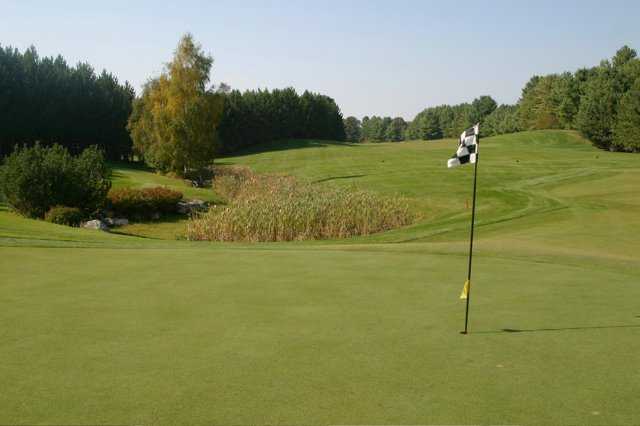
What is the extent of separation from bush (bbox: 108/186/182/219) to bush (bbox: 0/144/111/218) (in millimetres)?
3673

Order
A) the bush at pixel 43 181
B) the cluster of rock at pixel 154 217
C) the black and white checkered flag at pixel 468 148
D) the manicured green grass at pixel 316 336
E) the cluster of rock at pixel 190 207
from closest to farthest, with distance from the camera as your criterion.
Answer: the manicured green grass at pixel 316 336
the black and white checkered flag at pixel 468 148
the bush at pixel 43 181
the cluster of rock at pixel 154 217
the cluster of rock at pixel 190 207

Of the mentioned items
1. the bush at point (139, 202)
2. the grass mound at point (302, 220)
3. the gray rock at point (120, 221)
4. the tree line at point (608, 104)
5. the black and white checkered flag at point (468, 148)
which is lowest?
the gray rock at point (120, 221)

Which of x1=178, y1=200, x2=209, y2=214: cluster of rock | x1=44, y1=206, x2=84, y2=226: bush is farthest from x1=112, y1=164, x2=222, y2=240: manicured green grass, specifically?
x1=44, y1=206, x2=84, y2=226: bush

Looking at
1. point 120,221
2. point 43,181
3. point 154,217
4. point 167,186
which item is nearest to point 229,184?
point 167,186

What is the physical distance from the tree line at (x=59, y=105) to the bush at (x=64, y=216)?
38.6 metres

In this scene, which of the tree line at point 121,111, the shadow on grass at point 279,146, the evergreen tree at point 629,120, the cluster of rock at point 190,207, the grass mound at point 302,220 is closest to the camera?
the grass mound at point 302,220

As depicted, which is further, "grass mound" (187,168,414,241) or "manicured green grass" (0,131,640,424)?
"grass mound" (187,168,414,241)

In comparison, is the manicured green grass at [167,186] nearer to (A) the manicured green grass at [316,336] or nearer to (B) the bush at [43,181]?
(B) the bush at [43,181]

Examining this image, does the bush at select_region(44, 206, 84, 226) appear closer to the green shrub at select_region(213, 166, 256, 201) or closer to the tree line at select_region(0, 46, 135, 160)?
the green shrub at select_region(213, 166, 256, 201)

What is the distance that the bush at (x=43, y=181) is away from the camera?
26953 mm

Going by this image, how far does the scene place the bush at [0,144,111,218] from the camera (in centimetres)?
2695

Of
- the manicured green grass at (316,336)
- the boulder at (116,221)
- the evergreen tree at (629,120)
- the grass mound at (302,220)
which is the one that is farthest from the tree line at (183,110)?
A: the manicured green grass at (316,336)

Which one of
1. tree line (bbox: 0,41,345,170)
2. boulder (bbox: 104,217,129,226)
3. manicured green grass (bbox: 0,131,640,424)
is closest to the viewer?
manicured green grass (bbox: 0,131,640,424)

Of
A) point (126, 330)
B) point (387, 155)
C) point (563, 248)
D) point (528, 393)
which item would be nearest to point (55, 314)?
point (126, 330)
